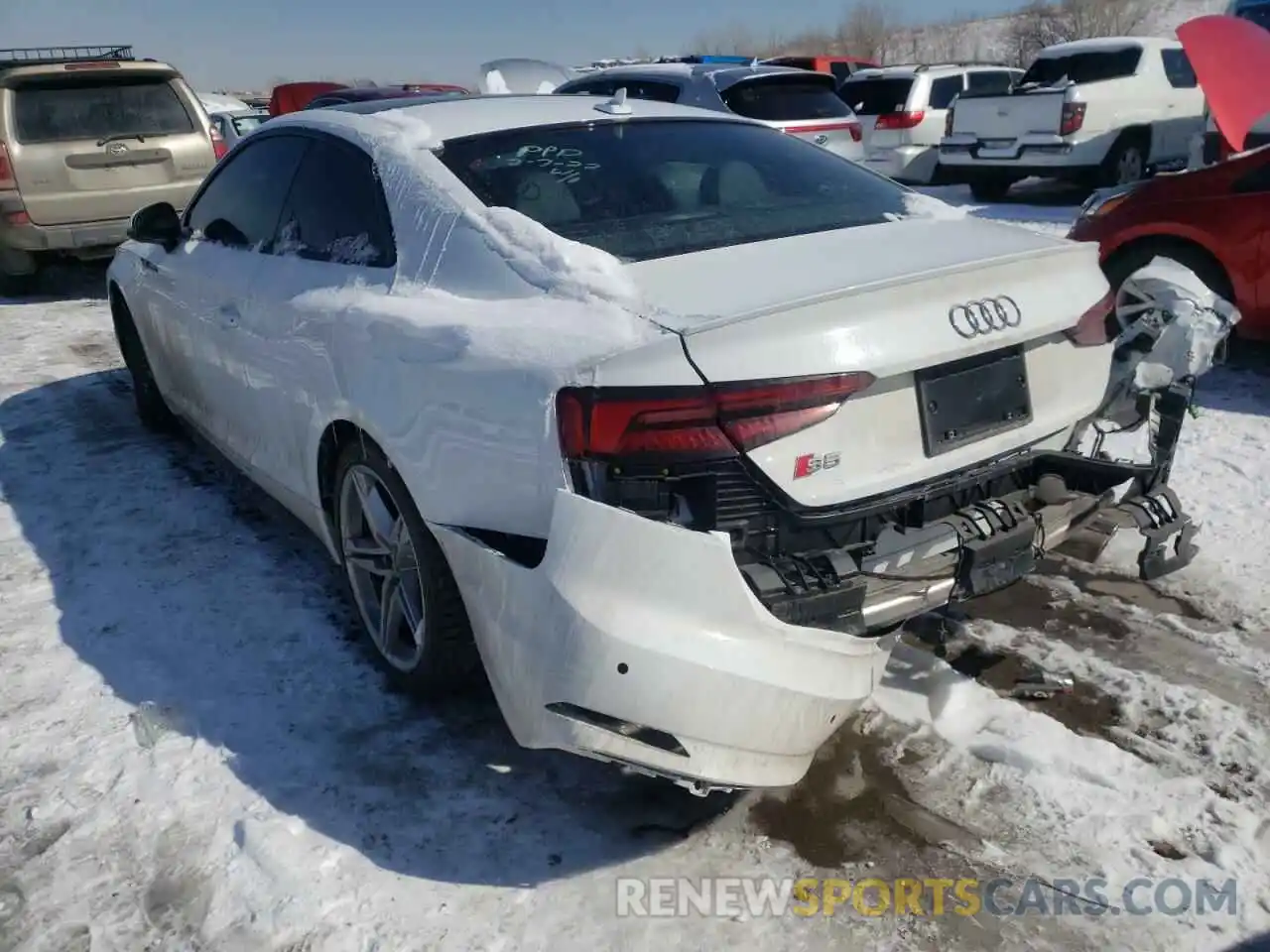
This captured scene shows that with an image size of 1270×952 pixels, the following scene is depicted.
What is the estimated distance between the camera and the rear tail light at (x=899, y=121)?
527 inches

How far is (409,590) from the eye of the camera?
9.73ft

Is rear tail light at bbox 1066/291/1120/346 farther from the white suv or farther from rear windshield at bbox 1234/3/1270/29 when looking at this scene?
rear windshield at bbox 1234/3/1270/29

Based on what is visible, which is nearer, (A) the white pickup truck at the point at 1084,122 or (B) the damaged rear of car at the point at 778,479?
(B) the damaged rear of car at the point at 778,479

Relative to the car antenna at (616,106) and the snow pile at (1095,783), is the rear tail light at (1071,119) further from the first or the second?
the snow pile at (1095,783)

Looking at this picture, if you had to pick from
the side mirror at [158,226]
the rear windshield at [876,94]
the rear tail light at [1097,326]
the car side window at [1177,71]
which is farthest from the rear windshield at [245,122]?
the rear tail light at [1097,326]

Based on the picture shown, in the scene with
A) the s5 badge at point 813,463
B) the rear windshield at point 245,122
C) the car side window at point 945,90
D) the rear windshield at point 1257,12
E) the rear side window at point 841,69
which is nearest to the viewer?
the s5 badge at point 813,463

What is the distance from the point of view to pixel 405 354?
2662mm

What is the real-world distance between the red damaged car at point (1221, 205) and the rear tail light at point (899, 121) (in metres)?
7.82

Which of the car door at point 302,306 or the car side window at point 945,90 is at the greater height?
the car door at point 302,306

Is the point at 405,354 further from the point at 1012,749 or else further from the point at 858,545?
the point at 1012,749

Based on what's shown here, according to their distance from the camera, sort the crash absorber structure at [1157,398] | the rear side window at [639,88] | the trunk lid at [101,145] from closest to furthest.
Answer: the crash absorber structure at [1157,398] < the trunk lid at [101,145] < the rear side window at [639,88]

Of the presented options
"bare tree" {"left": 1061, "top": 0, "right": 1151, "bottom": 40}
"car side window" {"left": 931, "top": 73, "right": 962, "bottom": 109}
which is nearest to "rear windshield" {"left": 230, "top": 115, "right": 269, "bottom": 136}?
"car side window" {"left": 931, "top": 73, "right": 962, "bottom": 109}

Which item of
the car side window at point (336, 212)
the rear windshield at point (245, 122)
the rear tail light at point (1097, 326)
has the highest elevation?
the car side window at point (336, 212)

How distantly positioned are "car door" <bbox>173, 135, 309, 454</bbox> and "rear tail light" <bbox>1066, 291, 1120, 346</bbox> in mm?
2545
